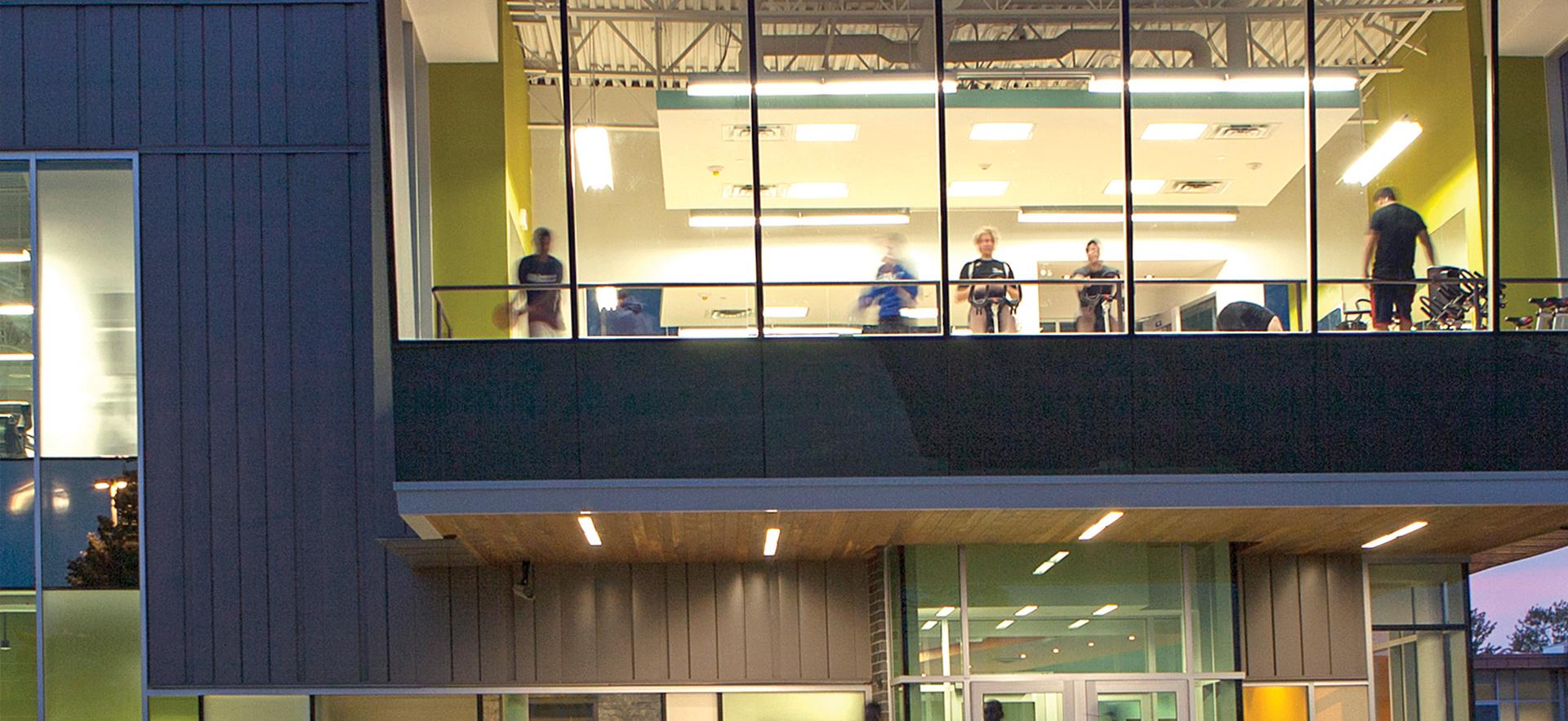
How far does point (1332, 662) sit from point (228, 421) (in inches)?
461

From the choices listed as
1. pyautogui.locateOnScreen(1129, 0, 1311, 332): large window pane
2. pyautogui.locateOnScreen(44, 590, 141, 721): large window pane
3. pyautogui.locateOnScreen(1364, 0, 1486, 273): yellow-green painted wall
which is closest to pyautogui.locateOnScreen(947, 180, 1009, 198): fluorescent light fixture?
pyautogui.locateOnScreen(1129, 0, 1311, 332): large window pane

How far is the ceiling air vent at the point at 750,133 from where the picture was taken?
14.4 meters

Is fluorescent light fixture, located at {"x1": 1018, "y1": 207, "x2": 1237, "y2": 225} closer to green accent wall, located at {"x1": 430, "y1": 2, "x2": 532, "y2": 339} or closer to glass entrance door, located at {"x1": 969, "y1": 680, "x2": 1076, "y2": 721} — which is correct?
green accent wall, located at {"x1": 430, "y1": 2, "x2": 532, "y2": 339}

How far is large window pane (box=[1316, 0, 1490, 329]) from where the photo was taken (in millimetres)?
14742

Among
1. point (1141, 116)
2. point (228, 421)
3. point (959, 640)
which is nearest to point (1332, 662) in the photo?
point (959, 640)

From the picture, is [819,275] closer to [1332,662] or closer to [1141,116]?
[1141,116]

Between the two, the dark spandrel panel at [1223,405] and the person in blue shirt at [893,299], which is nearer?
the dark spandrel panel at [1223,405]

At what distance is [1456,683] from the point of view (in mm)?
19703

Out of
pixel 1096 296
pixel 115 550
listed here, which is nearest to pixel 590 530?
pixel 1096 296

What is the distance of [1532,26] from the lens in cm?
1809

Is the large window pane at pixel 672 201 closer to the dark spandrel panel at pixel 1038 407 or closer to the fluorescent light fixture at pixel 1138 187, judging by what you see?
the dark spandrel panel at pixel 1038 407

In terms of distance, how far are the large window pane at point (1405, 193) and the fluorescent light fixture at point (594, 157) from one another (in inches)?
232

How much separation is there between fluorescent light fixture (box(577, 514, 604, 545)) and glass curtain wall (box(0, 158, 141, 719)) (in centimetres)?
473

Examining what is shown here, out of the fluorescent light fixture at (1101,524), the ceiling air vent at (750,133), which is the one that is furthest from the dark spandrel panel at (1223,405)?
the ceiling air vent at (750,133)
